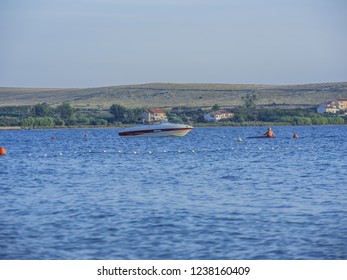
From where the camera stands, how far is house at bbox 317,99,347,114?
171 meters

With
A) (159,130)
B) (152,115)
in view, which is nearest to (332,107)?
(152,115)

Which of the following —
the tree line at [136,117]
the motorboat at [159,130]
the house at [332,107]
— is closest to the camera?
the motorboat at [159,130]

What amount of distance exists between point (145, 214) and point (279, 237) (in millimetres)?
4763

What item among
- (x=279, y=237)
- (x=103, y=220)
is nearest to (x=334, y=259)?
(x=279, y=237)

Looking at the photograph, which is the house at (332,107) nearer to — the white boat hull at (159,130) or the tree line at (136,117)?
the tree line at (136,117)

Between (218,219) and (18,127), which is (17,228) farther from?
(18,127)

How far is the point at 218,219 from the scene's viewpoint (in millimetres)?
22500

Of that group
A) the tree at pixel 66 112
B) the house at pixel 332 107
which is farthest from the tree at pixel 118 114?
the house at pixel 332 107

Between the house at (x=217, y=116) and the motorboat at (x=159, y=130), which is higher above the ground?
the motorboat at (x=159, y=130)

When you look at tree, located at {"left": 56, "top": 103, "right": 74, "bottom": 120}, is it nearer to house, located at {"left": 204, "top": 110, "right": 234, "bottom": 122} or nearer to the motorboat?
house, located at {"left": 204, "top": 110, "right": 234, "bottom": 122}

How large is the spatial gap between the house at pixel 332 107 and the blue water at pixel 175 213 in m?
131

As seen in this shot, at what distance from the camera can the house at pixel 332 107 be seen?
170875 millimetres

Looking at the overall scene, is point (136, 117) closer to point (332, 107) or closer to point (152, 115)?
point (152, 115)
